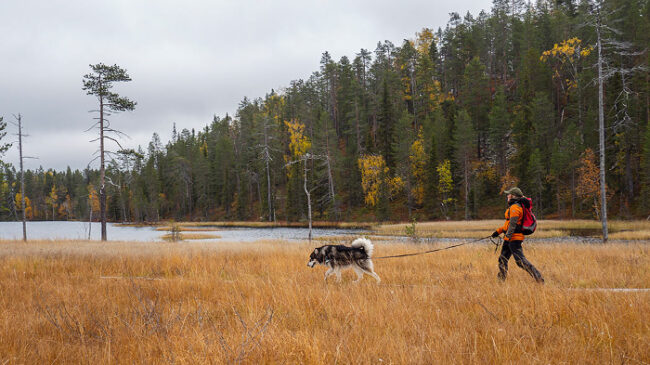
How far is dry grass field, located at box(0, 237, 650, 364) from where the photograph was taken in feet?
10.5

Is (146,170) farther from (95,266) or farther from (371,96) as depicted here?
(95,266)

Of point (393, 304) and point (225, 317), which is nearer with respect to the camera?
point (225, 317)

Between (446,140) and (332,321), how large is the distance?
48699mm

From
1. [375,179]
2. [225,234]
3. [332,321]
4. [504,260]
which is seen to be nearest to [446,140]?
[375,179]

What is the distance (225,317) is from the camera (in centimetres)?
464

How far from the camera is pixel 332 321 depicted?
434 cm

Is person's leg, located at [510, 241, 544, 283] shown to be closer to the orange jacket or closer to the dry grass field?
the orange jacket

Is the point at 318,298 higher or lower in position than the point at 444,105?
lower

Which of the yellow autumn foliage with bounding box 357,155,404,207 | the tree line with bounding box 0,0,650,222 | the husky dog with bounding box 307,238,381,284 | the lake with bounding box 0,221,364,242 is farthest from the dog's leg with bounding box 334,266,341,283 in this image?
the yellow autumn foliage with bounding box 357,155,404,207

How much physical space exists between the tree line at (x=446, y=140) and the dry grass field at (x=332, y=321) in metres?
15.1

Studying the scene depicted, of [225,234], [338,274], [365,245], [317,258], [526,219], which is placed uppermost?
[526,219]

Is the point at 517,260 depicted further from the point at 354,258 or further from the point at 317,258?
the point at 317,258

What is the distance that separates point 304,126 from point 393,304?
5137 cm

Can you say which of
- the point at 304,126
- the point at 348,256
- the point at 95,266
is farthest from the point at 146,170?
the point at 348,256
